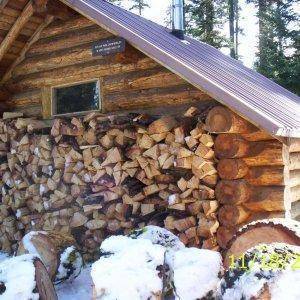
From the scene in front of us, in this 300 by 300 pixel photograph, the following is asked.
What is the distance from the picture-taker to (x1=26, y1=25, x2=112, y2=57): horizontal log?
21.9 ft

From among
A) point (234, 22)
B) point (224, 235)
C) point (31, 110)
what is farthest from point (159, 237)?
point (234, 22)

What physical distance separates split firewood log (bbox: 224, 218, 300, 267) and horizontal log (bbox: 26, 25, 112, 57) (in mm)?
3912

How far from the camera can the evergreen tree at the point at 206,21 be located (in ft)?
61.9

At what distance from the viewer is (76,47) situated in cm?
696

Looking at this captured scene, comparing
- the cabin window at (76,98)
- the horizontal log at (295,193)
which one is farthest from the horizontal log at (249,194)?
the cabin window at (76,98)

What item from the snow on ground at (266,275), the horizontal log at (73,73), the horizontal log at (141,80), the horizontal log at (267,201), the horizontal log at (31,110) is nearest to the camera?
the snow on ground at (266,275)

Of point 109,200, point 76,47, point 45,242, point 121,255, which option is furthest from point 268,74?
point 121,255

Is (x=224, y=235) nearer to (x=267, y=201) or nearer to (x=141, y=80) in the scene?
(x=267, y=201)

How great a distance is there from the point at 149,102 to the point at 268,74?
1086cm

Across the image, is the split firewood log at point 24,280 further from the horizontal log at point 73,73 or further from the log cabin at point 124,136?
the horizontal log at point 73,73

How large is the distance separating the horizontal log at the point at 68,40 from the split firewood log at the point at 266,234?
3.91 meters

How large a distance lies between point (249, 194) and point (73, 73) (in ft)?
11.8

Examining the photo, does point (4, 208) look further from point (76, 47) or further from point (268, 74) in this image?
point (268, 74)

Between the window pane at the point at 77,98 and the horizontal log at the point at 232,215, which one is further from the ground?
the window pane at the point at 77,98
